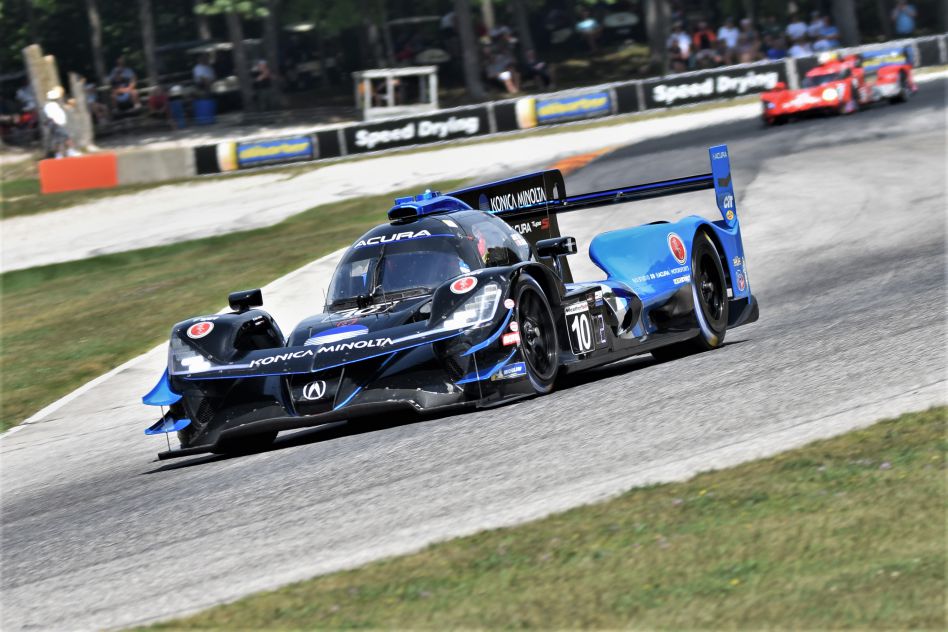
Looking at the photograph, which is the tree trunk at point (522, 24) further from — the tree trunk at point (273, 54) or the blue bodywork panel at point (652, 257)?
the blue bodywork panel at point (652, 257)

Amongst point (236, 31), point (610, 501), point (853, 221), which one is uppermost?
point (236, 31)

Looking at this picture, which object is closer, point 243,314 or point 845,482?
point 845,482

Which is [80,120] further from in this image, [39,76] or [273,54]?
[273,54]

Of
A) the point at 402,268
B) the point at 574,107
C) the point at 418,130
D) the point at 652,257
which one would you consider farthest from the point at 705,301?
the point at 574,107

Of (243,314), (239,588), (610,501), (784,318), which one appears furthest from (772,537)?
(784,318)

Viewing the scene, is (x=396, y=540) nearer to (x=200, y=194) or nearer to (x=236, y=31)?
(x=200, y=194)

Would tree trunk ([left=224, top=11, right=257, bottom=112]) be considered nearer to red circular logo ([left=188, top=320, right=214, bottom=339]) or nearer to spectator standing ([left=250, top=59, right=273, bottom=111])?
spectator standing ([left=250, top=59, right=273, bottom=111])

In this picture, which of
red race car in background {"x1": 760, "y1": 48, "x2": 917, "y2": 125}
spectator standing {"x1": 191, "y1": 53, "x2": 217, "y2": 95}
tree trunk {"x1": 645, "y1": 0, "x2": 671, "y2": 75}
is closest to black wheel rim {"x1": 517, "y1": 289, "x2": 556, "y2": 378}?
red race car in background {"x1": 760, "y1": 48, "x2": 917, "y2": 125}

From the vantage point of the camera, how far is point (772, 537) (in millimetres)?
4887

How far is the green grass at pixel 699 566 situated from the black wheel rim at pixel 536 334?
297 centimetres

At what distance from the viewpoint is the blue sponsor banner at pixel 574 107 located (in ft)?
111

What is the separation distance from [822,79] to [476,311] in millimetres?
22880

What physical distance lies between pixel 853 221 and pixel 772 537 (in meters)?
13.0

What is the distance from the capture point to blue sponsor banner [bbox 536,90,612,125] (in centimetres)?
3369
